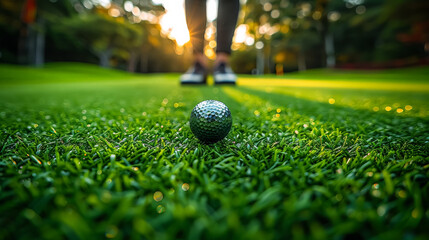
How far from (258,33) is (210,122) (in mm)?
24294

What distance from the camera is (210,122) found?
35.8 inches

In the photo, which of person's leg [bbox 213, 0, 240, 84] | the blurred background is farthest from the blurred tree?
person's leg [bbox 213, 0, 240, 84]

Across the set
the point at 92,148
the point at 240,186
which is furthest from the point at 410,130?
the point at 92,148

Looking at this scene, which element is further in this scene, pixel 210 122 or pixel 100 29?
pixel 100 29

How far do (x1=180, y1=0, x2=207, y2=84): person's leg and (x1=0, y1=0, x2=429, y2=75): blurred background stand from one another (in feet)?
52.9

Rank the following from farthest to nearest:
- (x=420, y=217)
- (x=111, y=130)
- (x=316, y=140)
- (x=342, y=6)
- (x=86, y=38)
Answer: (x=342, y=6) → (x=86, y=38) → (x=111, y=130) → (x=316, y=140) → (x=420, y=217)

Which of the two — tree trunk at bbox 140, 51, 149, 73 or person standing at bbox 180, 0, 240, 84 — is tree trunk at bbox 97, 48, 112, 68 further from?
person standing at bbox 180, 0, 240, 84

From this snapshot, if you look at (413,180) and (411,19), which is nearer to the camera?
(413,180)

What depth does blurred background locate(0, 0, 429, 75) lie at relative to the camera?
1698 cm

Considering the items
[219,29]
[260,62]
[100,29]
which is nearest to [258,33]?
[260,62]

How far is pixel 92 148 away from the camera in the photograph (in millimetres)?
851

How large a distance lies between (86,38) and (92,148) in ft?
79.8

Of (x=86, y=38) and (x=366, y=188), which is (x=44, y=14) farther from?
(x=366, y=188)

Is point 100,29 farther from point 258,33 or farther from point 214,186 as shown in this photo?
point 214,186
